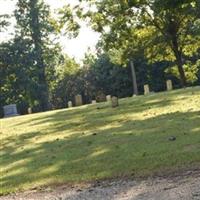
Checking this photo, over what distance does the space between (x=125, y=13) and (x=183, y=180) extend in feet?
87.9

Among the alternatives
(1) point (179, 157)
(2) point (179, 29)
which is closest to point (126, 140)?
(1) point (179, 157)

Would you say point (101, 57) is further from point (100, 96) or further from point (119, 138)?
point (119, 138)

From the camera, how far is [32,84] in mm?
59000

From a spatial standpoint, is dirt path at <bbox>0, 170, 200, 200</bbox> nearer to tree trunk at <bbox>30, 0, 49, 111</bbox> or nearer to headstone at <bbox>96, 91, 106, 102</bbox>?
tree trunk at <bbox>30, 0, 49, 111</bbox>

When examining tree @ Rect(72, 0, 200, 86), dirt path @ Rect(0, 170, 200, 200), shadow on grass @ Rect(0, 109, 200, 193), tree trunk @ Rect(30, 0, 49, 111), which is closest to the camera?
dirt path @ Rect(0, 170, 200, 200)

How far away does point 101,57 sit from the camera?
68375 mm

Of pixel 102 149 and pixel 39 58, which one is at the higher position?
pixel 39 58

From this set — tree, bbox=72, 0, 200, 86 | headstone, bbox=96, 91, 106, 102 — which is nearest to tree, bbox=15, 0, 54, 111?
headstone, bbox=96, 91, 106, 102

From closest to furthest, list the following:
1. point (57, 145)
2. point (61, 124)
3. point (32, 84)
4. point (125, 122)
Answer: point (57, 145), point (125, 122), point (61, 124), point (32, 84)

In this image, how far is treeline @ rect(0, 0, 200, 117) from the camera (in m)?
34.8

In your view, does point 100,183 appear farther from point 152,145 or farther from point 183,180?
point 152,145

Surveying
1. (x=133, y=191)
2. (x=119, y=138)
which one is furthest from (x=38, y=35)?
(x=133, y=191)

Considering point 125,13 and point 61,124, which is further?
point 125,13

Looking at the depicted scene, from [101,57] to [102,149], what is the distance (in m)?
57.7
